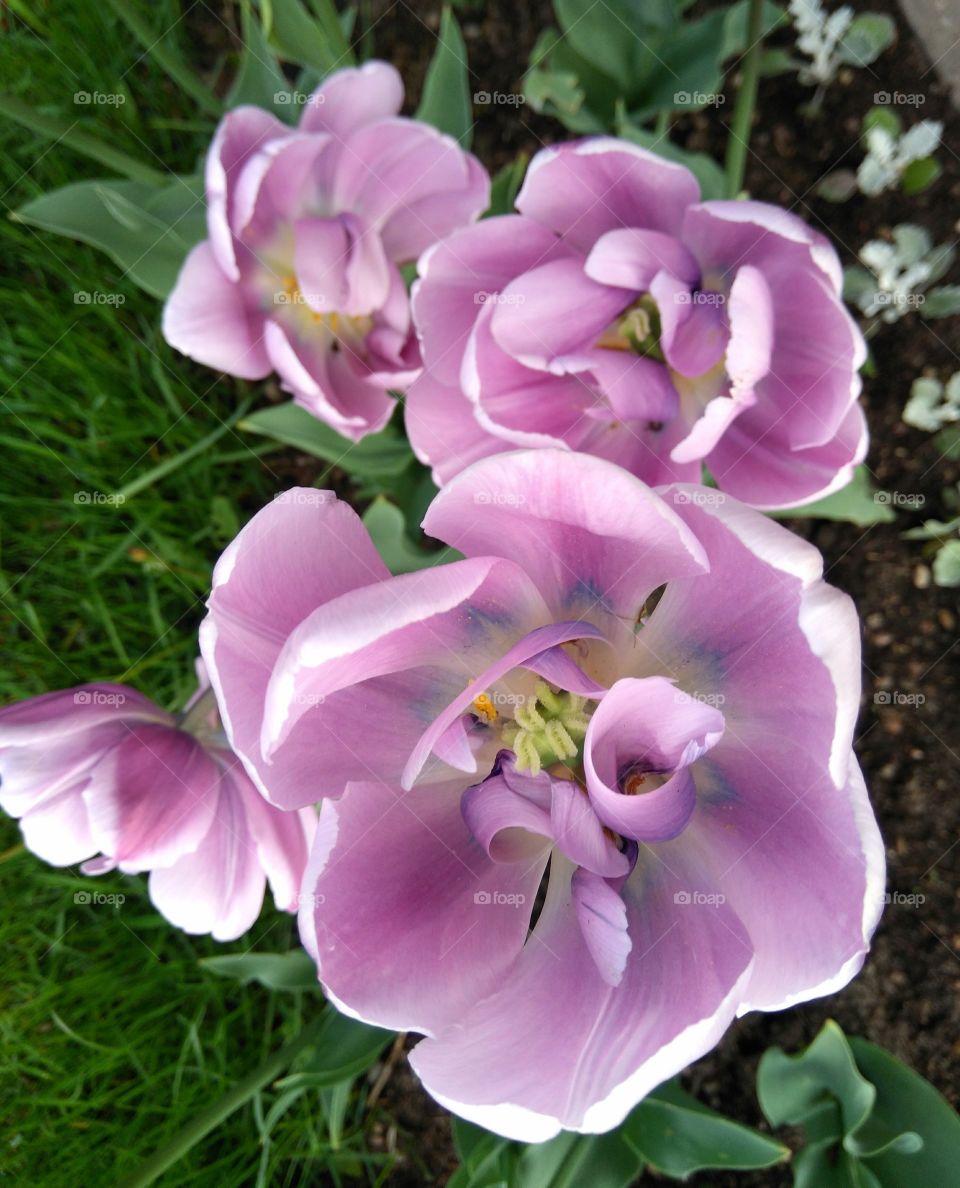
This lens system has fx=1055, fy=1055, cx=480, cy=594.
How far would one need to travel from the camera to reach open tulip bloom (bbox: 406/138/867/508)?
913mm

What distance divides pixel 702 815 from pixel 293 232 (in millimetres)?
823

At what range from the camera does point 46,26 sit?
5.91ft

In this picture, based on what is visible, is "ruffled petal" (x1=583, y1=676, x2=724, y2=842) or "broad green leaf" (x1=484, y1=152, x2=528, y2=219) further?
"broad green leaf" (x1=484, y1=152, x2=528, y2=219)

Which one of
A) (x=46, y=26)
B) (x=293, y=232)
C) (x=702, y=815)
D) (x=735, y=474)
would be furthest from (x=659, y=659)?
(x=46, y=26)

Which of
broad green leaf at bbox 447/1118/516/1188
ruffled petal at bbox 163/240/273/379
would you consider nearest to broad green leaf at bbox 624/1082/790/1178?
broad green leaf at bbox 447/1118/516/1188

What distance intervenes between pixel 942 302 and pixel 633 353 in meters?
0.58

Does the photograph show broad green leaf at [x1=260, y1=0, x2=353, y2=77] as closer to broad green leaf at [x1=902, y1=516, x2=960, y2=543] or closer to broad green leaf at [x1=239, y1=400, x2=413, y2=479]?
broad green leaf at [x1=239, y1=400, x2=413, y2=479]

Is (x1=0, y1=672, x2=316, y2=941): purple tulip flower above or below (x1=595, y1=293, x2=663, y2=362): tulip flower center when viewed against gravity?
below

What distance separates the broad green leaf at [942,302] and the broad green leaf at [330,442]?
2.33ft

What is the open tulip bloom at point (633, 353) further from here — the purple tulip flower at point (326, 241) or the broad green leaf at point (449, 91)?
the broad green leaf at point (449, 91)

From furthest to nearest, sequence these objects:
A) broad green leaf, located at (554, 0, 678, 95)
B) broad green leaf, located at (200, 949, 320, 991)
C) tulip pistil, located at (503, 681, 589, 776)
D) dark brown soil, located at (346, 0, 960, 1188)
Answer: dark brown soil, located at (346, 0, 960, 1188), broad green leaf, located at (554, 0, 678, 95), broad green leaf, located at (200, 949, 320, 991), tulip pistil, located at (503, 681, 589, 776)

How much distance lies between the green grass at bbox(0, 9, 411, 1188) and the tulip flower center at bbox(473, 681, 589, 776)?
772mm

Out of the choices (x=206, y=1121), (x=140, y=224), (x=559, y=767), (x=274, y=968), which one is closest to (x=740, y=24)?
(x=140, y=224)

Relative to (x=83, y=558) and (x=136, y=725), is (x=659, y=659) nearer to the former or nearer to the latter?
(x=136, y=725)
